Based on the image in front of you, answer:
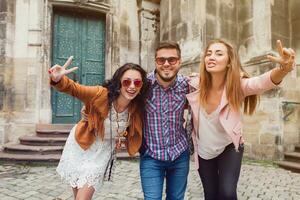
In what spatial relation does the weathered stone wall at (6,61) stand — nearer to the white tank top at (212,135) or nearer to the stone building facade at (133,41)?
the stone building facade at (133,41)

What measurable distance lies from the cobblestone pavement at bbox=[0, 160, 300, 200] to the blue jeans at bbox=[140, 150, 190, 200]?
1.91 meters

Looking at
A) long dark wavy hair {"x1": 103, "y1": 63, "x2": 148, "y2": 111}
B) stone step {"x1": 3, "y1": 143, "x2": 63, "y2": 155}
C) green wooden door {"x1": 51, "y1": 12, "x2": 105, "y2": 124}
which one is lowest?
stone step {"x1": 3, "y1": 143, "x2": 63, "y2": 155}

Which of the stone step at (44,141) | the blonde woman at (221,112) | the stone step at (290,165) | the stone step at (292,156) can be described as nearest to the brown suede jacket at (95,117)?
the blonde woman at (221,112)

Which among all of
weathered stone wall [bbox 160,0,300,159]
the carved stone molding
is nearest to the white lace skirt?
weathered stone wall [bbox 160,0,300,159]

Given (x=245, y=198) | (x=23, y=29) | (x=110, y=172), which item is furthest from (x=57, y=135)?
(x=110, y=172)

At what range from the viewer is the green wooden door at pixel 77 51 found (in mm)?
9016

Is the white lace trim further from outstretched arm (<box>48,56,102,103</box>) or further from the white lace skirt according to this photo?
outstretched arm (<box>48,56,102,103</box>)

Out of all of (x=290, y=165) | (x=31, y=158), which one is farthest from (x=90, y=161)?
(x=290, y=165)

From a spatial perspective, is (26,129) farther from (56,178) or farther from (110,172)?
(110,172)

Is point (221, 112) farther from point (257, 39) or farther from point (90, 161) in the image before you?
point (257, 39)

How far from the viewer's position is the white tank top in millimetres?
2383

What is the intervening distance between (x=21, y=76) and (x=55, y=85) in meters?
6.65

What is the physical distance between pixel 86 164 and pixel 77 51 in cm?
714

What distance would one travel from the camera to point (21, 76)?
8.38m
